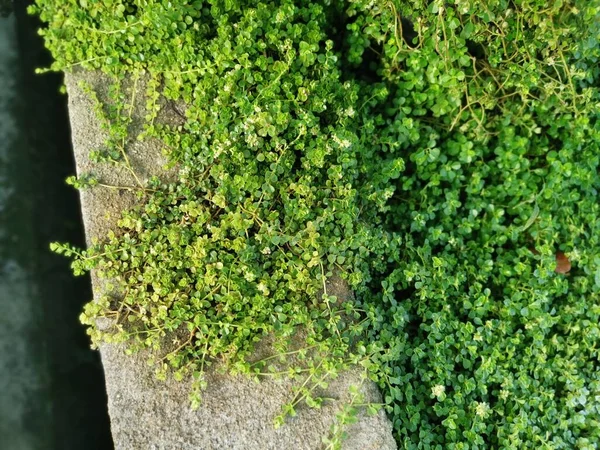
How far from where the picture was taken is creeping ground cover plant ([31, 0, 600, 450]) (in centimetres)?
197

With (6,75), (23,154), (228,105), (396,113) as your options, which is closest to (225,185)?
(228,105)

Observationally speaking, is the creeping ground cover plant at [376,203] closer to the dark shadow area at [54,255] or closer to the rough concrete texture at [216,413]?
the rough concrete texture at [216,413]

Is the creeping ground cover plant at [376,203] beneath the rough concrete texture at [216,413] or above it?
above

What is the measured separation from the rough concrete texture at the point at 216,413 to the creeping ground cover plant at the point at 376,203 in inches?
2.6

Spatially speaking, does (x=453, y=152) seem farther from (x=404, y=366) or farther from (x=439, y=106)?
(x=404, y=366)

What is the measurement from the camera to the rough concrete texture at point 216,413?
1.92 meters

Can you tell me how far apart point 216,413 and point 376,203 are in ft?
3.60

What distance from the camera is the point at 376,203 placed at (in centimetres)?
224

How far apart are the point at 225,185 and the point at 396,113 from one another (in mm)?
973

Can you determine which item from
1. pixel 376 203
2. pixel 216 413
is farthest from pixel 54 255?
pixel 376 203

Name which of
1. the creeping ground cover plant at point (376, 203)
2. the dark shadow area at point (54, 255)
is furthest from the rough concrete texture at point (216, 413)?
the dark shadow area at point (54, 255)

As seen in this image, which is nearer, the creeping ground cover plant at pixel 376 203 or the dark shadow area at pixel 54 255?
the creeping ground cover plant at pixel 376 203

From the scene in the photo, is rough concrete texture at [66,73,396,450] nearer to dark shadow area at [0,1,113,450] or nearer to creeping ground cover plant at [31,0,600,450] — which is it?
creeping ground cover plant at [31,0,600,450]

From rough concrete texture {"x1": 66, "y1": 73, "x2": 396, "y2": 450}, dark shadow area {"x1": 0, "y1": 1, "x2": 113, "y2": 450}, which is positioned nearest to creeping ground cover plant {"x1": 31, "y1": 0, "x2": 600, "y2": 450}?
rough concrete texture {"x1": 66, "y1": 73, "x2": 396, "y2": 450}
